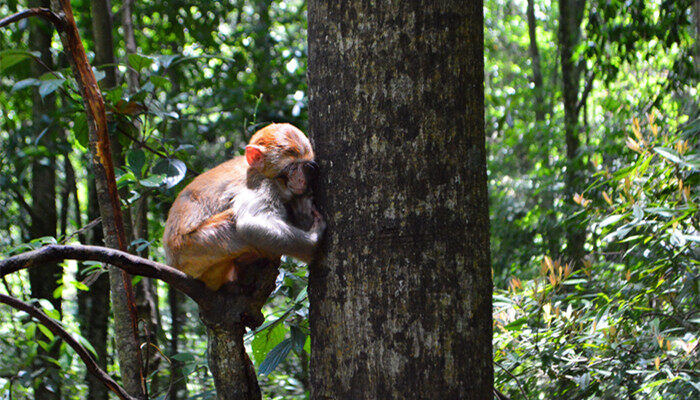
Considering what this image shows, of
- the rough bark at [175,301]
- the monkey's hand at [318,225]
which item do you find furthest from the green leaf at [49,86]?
the rough bark at [175,301]

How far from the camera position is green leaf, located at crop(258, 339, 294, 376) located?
236 cm

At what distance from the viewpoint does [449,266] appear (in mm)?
1614

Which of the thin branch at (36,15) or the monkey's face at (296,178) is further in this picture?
the monkey's face at (296,178)

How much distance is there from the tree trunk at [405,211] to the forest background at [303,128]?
82cm

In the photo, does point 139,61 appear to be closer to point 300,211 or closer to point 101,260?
point 300,211

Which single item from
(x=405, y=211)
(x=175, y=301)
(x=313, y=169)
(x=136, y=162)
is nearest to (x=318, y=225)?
(x=313, y=169)

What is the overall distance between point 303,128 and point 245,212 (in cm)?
243

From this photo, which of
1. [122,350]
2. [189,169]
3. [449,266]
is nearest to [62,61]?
[189,169]

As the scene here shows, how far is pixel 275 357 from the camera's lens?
242cm

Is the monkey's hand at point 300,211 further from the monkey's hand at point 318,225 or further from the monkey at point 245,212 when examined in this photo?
the monkey's hand at point 318,225

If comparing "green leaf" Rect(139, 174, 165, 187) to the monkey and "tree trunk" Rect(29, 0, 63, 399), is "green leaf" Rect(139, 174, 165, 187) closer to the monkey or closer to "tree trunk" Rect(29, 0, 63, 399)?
the monkey

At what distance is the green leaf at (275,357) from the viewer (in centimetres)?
236

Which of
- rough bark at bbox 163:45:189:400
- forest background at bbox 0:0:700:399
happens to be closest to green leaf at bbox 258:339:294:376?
forest background at bbox 0:0:700:399

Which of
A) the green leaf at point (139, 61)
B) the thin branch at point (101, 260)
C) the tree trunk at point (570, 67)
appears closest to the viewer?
the thin branch at point (101, 260)
